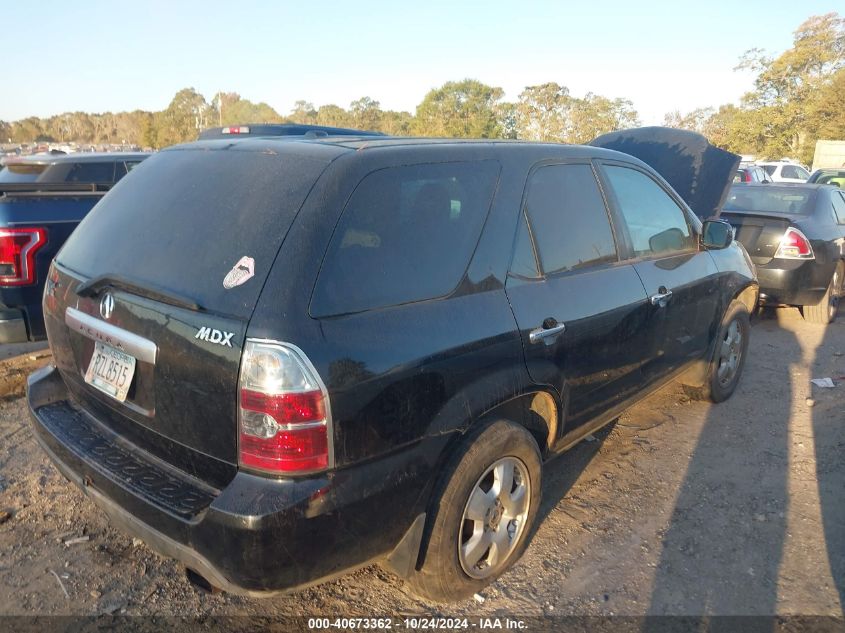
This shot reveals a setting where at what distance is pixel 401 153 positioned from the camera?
2.40 m

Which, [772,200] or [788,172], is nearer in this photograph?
[772,200]

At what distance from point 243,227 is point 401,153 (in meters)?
0.66

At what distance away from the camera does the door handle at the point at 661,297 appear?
3.47 meters

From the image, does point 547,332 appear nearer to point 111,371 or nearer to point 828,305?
point 111,371

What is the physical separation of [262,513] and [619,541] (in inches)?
75.8

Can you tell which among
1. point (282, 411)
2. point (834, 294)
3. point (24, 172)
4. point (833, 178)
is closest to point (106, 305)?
point (282, 411)

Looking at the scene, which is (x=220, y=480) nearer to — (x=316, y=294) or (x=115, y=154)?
(x=316, y=294)

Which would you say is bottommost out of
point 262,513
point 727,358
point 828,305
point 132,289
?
point 828,305

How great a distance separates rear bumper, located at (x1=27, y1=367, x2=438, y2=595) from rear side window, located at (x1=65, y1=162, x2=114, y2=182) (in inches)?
271

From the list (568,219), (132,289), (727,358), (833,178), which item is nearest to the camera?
(132,289)

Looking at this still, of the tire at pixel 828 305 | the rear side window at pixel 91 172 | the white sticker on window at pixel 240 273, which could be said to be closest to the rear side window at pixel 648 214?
the white sticker on window at pixel 240 273

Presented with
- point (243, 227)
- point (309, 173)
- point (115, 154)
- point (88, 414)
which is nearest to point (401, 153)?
point (309, 173)

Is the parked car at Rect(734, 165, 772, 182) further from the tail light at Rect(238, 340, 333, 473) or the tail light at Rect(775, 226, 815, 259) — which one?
the tail light at Rect(238, 340, 333, 473)

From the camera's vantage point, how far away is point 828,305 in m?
7.10
